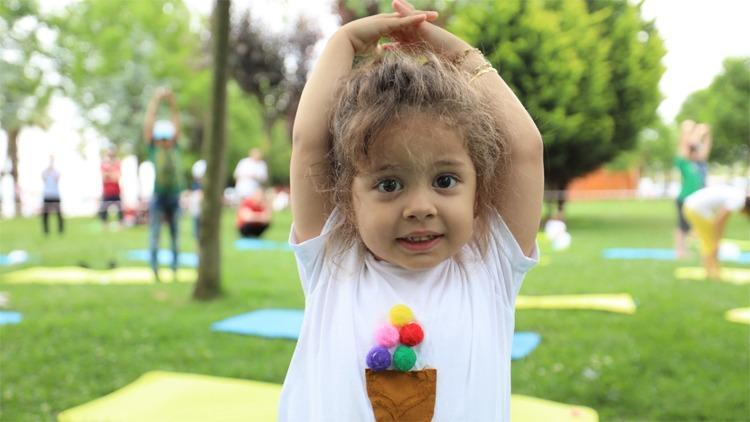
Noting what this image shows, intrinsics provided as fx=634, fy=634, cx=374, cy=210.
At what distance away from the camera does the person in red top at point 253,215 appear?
13672 millimetres

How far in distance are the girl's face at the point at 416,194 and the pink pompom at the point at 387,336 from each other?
16cm

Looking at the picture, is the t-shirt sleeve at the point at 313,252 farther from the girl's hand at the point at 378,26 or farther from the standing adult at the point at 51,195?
the standing adult at the point at 51,195

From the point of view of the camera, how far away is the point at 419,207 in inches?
57.4

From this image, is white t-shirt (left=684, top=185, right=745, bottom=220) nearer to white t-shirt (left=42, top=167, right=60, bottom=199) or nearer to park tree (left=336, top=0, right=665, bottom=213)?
park tree (left=336, top=0, right=665, bottom=213)

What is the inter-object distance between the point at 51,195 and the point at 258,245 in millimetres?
5811

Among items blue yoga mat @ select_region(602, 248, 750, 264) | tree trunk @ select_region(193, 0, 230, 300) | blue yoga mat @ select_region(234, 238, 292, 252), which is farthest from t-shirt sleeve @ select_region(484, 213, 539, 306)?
blue yoga mat @ select_region(234, 238, 292, 252)

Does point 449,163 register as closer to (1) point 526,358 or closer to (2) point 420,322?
(2) point 420,322

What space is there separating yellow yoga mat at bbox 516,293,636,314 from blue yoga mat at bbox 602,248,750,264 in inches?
155

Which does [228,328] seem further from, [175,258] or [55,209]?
[55,209]

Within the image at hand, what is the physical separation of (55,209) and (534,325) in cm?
1261

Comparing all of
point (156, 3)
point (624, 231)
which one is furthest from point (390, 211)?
point (156, 3)

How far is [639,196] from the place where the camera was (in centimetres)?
4588

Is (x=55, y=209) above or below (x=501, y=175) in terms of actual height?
below

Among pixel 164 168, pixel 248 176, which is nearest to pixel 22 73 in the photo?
pixel 248 176
